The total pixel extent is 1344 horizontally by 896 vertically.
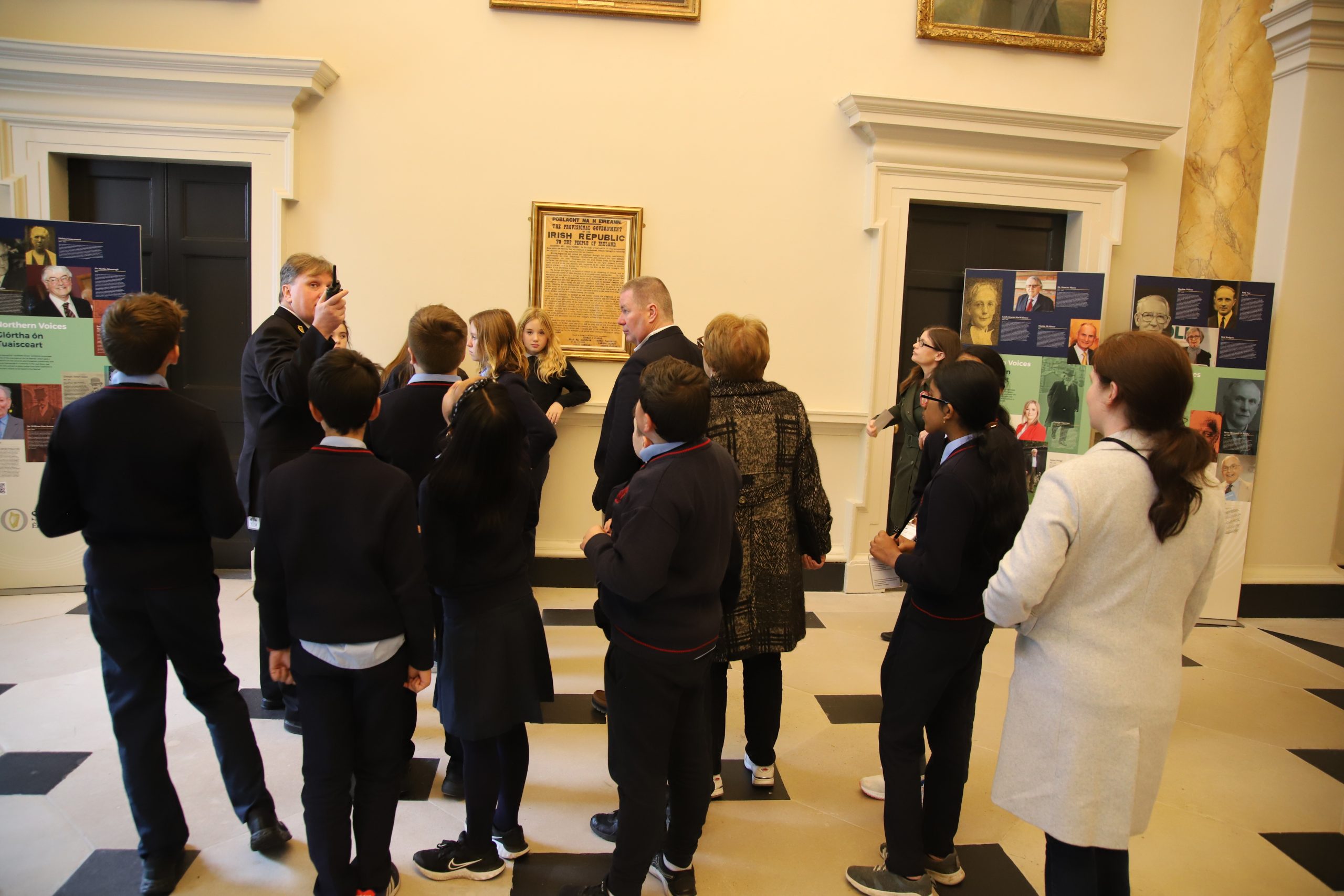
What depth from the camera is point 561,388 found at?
16.5ft

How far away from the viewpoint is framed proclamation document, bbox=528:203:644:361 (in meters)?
5.14

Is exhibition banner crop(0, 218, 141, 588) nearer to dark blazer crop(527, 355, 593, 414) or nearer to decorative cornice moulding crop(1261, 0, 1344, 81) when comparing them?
dark blazer crop(527, 355, 593, 414)

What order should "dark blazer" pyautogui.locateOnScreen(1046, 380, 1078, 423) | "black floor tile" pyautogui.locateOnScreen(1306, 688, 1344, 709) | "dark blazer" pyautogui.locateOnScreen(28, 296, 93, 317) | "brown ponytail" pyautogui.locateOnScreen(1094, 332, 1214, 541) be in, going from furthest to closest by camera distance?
"dark blazer" pyautogui.locateOnScreen(1046, 380, 1078, 423) < "dark blazer" pyautogui.locateOnScreen(28, 296, 93, 317) < "black floor tile" pyautogui.locateOnScreen(1306, 688, 1344, 709) < "brown ponytail" pyautogui.locateOnScreen(1094, 332, 1214, 541)

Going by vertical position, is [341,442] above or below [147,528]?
above

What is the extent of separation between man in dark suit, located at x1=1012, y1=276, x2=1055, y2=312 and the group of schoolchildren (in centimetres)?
392

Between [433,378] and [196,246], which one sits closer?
[433,378]

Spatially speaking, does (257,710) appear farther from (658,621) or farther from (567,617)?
(658,621)

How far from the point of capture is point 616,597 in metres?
2.16

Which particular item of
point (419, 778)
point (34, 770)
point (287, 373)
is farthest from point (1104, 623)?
point (34, 770)

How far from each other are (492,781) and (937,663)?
133 centimetres

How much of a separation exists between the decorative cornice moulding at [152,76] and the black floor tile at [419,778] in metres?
3.90

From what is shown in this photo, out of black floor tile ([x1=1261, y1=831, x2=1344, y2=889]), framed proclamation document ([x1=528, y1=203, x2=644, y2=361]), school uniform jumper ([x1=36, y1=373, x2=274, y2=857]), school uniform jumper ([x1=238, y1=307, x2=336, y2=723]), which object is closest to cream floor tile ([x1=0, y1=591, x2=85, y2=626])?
school uniform jumper ([x1=238, y1=307, x2=336, y2=723])

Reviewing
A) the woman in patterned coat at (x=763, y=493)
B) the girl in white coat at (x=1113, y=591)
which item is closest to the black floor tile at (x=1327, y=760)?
the girl in white coat at (x=1113, y=591)

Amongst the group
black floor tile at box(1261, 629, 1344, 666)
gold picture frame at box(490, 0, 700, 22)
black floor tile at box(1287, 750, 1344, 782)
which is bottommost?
black floor tile at box(1261, 629, 1344, 666)
